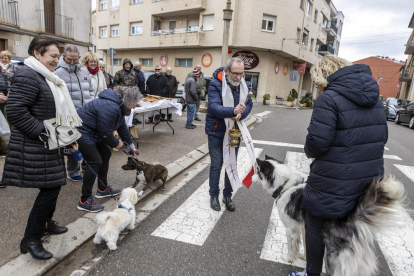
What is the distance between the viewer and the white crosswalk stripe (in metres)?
3.13

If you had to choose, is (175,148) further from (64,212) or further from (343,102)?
(343,102)

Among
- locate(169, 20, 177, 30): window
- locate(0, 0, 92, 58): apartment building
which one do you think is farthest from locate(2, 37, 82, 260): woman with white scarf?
locate(169, 20, 177, 30): window

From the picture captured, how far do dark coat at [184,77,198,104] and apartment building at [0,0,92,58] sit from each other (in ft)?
33.9

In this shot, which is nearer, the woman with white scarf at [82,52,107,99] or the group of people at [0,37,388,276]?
the group of people at [0,37,388,276]

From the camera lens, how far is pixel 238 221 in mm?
3545

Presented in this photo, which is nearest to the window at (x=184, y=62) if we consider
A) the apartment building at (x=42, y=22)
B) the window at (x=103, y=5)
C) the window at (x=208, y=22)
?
the window at (x=208, y=22)

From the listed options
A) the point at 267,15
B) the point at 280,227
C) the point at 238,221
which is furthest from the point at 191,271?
the point at 267,15

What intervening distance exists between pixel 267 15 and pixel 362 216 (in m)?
24.9

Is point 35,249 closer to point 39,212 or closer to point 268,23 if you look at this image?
point 39,212

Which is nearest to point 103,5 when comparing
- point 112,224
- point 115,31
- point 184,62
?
point 115,31

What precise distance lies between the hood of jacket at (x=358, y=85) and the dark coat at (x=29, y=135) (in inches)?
97.7

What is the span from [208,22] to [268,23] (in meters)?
5.65

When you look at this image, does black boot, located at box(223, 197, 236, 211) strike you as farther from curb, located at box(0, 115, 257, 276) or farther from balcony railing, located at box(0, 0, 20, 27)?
balcony railing, located at box(0, 0, 20, 27)

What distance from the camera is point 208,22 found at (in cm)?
2406
